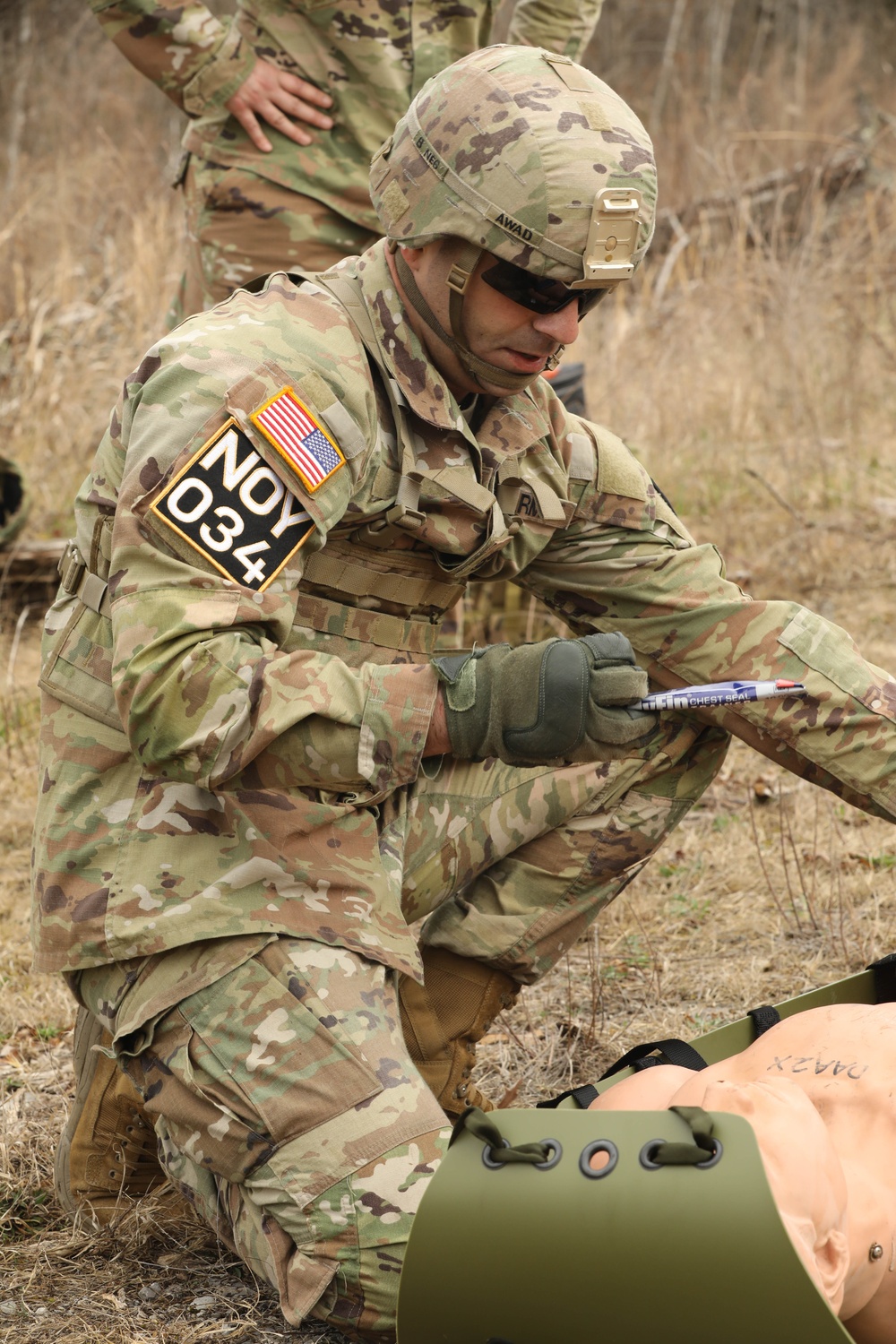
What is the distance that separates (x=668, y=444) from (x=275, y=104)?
293cm

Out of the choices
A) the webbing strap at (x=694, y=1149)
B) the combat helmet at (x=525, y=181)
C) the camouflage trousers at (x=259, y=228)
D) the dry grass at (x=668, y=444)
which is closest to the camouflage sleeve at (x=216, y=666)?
the combat helmet at (x=525, y=181)

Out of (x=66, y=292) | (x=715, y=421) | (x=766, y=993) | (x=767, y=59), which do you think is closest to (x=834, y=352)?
(x=715, y=421)

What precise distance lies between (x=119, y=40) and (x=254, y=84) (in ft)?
1.41

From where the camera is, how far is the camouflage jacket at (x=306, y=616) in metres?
2.13

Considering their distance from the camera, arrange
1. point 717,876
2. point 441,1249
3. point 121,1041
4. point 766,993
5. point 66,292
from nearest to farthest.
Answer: point 441,1249
point 121,1041
point 766,993
point 717,876
point 66,292

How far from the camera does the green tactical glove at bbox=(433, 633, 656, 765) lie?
2.07 m

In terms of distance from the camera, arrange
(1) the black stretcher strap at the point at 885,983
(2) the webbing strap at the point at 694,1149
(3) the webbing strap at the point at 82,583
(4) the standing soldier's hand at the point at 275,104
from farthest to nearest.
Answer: (4) the standing soldier's hand at the point at 275,104 < (1) the black stretcher strap at the point at 885,983 < (3) the webbing strap at the point at 82,583 < (2) the webbing strap at the point at 694,1149

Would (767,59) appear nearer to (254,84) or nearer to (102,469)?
(254,84)

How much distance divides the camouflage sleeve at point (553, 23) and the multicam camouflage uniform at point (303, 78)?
260 mm

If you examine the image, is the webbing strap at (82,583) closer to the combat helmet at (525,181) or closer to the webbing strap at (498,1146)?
the combat helmet at (525,181)

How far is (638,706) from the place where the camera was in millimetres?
2148

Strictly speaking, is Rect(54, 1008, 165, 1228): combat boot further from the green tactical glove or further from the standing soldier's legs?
the green tactical glove

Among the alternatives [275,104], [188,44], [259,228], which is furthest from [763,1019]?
[188,44]

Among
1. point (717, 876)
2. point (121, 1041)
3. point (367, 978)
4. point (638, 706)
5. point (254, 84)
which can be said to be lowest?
point (717, 876)
